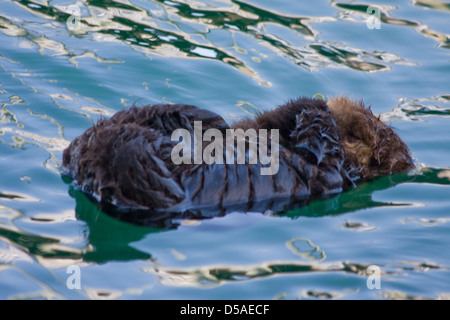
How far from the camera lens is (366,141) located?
5180 millimetres

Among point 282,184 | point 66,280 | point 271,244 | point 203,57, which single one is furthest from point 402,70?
point 66,280

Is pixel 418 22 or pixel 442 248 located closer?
pixel 442 248

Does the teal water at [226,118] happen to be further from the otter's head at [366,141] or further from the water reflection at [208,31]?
the otter's head at [366,141]

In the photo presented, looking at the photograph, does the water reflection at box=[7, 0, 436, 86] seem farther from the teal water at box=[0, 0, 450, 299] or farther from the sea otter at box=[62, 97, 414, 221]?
the sea otter at box=[62, 97, 414, 221]

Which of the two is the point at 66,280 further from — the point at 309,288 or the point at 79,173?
the point at 309,288

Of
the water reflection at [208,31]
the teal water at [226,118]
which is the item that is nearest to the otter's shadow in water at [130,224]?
the teal water at [226,118]

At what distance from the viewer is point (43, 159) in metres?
5.08

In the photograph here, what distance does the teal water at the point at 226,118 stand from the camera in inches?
151

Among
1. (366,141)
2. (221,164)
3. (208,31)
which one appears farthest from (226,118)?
(208,31)

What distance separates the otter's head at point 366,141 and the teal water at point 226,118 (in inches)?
5.2

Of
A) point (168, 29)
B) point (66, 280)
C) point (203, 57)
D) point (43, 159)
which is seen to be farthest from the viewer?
point (168, 29)

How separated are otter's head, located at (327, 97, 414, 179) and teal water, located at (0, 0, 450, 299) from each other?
0.13 meters

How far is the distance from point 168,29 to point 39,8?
5.17 feet

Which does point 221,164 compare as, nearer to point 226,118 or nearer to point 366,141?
point 366,141
